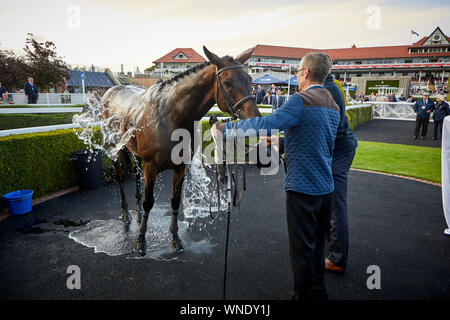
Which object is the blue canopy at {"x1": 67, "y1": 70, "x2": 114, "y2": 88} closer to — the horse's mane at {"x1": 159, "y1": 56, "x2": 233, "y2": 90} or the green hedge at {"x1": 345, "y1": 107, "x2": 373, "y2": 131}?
the green hedge at {"x1": 345, "y1": 107, "x2": 373, "y2": 131}

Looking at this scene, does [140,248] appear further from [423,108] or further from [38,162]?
[423,108]

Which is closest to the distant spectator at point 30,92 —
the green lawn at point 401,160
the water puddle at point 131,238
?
the water puddle at point 131,238

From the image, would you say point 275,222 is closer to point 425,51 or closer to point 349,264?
point 349,264

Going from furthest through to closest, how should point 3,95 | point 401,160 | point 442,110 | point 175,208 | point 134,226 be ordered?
point 3,95
point 442,110
point 401,160
point 134,226
point 175,208

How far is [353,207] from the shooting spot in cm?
541

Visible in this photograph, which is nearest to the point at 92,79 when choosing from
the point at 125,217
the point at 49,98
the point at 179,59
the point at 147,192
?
the point at 179,59

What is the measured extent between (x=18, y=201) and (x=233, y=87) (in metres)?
4.65

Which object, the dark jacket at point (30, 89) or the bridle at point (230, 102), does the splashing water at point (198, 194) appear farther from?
the dark jacket at point (30, 89)

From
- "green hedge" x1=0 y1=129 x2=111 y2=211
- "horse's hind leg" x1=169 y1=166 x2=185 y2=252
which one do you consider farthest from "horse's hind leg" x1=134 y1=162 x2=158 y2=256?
"green hedge" x1=0 y1=129 x2=111 y2=211

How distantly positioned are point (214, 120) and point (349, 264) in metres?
2.71

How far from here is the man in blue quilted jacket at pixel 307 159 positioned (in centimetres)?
216

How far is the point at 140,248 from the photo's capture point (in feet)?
12.2
